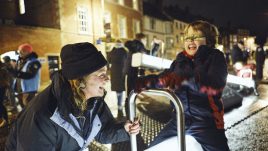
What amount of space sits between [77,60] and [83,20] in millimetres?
24354

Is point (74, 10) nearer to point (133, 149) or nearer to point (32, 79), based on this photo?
point (32, 79)

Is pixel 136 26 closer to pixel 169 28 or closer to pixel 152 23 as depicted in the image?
pixel 152 23

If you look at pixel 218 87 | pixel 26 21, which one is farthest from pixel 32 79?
pixel 26 21

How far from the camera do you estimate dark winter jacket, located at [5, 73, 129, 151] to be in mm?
1947

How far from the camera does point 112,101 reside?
1003 cm

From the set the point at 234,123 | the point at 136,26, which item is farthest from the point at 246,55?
the point at 136,26

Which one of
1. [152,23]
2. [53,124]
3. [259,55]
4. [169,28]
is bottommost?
[259,55]

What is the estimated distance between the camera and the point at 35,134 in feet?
6.34

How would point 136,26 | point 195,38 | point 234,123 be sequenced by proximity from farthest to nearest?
point 136,26
point 234,123
point 195,38

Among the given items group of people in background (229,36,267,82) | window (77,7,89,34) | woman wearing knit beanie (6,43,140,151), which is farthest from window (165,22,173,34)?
woman wearing knit beanie (6,43,140,151)

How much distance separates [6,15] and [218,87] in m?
11.9

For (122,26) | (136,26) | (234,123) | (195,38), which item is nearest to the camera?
(195,38)

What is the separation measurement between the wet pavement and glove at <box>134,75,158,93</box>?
248 cm

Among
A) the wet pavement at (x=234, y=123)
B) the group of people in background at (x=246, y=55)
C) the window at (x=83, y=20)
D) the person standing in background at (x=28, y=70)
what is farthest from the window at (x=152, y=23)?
the person standing in background at (x=28, y=70)
